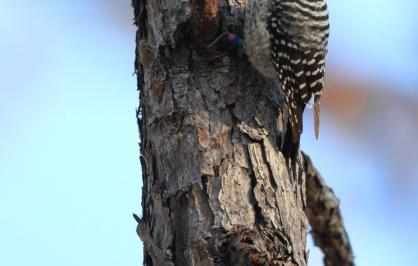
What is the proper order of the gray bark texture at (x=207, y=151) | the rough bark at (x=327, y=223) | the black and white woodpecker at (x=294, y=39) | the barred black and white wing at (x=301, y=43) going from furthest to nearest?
the barred black and white wing at (x=301, y=43), the black and white woodpecker at (x=294, y=39), the rough bark at (x=327, y=223), the gray bark texture at (x=207, y=151)

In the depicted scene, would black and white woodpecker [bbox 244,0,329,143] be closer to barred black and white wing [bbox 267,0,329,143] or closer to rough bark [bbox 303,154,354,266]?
barred black and white wing [bbox 267,0,329,143]

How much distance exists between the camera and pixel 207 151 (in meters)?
3.37

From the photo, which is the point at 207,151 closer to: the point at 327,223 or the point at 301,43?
the point at 327,223

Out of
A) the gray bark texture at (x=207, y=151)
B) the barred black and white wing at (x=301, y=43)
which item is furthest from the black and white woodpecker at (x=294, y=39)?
the gray bark texture at (x=207, y=151)

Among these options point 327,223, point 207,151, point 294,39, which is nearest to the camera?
point 207,151

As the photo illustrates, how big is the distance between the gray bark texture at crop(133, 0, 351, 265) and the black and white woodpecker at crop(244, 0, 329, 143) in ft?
1.17

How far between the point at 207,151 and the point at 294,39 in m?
1.33

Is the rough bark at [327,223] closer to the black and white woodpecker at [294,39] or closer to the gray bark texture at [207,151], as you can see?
the gray bark texture at [207,151]

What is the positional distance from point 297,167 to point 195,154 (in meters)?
0.59

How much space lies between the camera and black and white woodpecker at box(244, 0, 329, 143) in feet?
13.8

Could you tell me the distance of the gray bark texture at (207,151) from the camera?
3070 millimetres

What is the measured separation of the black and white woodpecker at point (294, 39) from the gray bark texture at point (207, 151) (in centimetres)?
36

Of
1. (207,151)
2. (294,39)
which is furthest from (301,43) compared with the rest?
(207,151)

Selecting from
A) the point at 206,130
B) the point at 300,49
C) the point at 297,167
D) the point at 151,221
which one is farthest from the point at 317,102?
the point at 151,221
